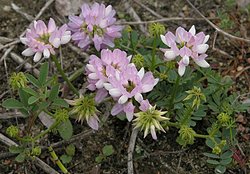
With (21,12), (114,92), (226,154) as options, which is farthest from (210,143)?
(21,12)

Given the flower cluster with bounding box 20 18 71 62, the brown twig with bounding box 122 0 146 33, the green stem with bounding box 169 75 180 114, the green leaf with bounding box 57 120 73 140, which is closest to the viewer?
the flower cluster with bounding box 20 18 71 62

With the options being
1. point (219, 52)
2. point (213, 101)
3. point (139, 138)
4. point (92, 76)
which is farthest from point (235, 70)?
point (92, 76)

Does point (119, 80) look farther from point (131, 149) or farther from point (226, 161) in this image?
point (226, 161)

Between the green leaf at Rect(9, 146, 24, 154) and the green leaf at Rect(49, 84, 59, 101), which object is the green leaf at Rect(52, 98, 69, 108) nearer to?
the green leaf at Rect(49, 84, 59, 101)

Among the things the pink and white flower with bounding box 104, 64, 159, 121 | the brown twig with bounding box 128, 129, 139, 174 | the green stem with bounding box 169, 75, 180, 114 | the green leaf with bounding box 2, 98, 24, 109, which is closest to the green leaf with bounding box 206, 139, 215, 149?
the green stem with bounding box 169, 75, 180, 114

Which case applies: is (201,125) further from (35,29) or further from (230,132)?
(35,29)

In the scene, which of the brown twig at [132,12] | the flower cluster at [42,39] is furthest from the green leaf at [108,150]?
the brown twig at [132,12]
